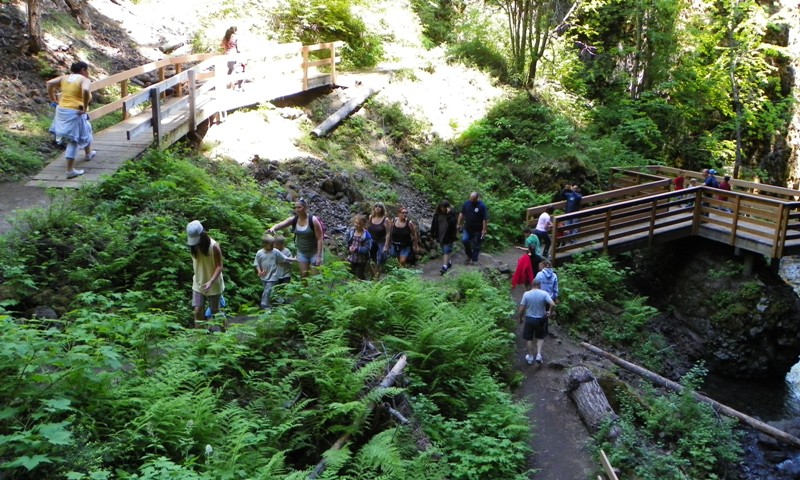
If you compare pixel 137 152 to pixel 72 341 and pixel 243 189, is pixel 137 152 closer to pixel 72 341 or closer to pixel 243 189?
pixel 243 189

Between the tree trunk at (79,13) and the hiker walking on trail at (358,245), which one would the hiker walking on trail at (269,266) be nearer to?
the hiker walking on trail at (358,245)

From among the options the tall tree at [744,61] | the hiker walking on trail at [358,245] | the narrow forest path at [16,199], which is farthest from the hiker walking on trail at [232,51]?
the tall tree at [744,61]

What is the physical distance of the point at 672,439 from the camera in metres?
10.3

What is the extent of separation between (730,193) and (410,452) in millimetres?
12032

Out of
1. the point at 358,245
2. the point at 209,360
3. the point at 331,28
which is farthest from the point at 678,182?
the point at 209,360

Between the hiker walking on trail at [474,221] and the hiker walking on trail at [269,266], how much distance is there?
5170mm

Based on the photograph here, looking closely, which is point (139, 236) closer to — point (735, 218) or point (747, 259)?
point (735, 218)

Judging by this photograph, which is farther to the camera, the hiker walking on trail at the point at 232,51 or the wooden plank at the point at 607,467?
the hiker walking on trail at the point at 232,51

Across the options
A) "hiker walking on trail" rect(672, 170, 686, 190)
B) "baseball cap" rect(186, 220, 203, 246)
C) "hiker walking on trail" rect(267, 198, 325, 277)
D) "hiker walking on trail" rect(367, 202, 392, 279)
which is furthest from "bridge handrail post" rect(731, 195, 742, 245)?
"baseball cap" rect(186, 220, 203, 246)

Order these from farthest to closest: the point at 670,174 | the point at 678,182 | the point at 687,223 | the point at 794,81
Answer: the point at 794,81, the point at 670,174, the point at 678,182, the point at 687,223

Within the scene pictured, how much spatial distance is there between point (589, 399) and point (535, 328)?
5.13ft

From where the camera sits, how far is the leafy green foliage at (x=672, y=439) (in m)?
9.10

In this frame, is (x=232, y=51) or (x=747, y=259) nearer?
(x=747, y=259)

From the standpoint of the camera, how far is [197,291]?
355 inches
